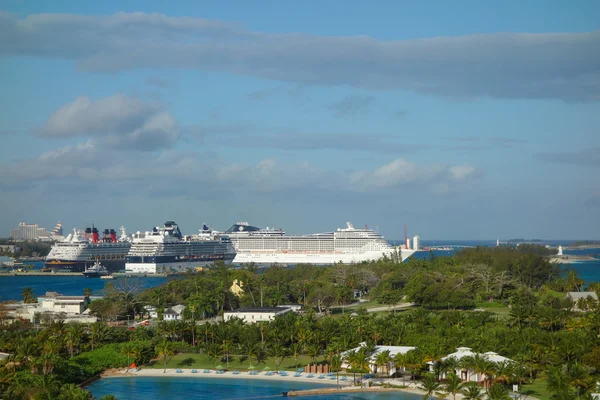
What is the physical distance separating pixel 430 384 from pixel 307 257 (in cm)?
12114

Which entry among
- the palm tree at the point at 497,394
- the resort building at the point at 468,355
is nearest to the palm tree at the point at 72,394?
the palm tree at the point at 497,394

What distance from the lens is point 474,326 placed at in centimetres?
6194

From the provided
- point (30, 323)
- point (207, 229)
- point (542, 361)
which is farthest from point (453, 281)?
point (207, 229)

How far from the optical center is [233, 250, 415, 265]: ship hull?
15627 centimetres

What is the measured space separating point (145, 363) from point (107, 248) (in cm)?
11361

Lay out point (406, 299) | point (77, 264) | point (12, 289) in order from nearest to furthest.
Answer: point (406, 299)
point (12, 289)
point (77, 264)

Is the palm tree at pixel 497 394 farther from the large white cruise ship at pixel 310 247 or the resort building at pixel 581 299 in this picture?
the large white cruise ship at pixel 310 247

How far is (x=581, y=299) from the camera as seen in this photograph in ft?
237

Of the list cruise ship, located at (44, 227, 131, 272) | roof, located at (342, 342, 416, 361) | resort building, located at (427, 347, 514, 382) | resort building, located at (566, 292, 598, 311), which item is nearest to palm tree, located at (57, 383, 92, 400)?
roof, located at (342, 342, 416, 361)

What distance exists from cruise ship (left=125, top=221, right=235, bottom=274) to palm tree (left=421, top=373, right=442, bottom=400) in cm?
11304

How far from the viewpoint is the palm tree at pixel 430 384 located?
1753 inches

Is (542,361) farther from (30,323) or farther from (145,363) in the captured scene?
(30,323)

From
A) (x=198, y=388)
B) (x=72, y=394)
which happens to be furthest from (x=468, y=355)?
(x=72, y=394)

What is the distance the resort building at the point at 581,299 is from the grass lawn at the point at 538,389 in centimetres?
2466
